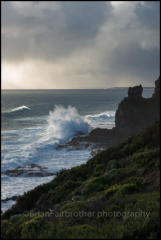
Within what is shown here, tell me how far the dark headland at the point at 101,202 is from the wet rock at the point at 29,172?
12.0 meters

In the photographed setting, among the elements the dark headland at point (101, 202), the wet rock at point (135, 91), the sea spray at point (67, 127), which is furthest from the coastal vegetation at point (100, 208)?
the sea spray at point (67, 127)

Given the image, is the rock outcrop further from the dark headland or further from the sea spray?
the dark headland

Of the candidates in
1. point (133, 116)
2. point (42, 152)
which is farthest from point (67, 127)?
point (133, 116)

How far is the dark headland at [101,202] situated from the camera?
5250 mm

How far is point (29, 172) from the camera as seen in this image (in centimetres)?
2531

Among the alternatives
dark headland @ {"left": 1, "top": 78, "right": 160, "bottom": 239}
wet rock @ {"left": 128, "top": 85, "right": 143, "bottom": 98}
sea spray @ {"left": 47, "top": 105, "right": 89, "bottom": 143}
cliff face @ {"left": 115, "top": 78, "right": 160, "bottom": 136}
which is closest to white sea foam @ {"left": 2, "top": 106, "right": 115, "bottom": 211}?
sea spray @ {"left": 47, "top": 105, "right": 89, "bottom": 143}

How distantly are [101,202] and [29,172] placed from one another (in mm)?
19451

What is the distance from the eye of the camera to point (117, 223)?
5.42 m

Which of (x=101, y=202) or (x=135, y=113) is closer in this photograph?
(x=101, y=202)

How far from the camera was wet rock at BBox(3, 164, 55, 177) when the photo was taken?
24.6 metres

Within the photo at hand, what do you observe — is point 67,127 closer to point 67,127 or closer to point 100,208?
point 67,127

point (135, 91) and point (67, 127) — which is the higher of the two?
point (135, 91)

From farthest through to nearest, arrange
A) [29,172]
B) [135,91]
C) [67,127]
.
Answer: [67,127], [135,91], [29,172]

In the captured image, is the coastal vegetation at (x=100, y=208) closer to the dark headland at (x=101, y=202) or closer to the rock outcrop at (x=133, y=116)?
the dark headland at (x=101, y=202)
